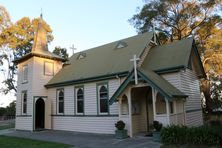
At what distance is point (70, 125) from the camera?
17.8m

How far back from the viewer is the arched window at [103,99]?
15.6 meters

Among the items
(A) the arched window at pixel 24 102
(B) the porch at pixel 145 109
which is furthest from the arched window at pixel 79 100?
(A) the arched window at pixel 24 102

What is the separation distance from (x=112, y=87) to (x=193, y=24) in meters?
17.6

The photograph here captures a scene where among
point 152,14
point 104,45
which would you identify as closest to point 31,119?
point 104,45

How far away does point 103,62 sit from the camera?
17672 millimetres

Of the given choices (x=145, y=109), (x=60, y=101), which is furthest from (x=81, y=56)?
(x=145, y=109)

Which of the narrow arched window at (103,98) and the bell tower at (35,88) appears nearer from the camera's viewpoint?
the narrow arched window at (103,98)

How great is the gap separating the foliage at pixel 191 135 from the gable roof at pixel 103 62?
5.46 metres

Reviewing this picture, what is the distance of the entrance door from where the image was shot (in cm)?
2089

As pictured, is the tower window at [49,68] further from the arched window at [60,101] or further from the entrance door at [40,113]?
the arched window at [60,101]

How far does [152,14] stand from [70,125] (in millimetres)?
18273

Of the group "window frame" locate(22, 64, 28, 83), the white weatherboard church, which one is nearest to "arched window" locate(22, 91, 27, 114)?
the white weatherboard church

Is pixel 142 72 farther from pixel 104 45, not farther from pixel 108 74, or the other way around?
pixel 104 45

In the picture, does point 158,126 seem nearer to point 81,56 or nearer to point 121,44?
point 121,44
